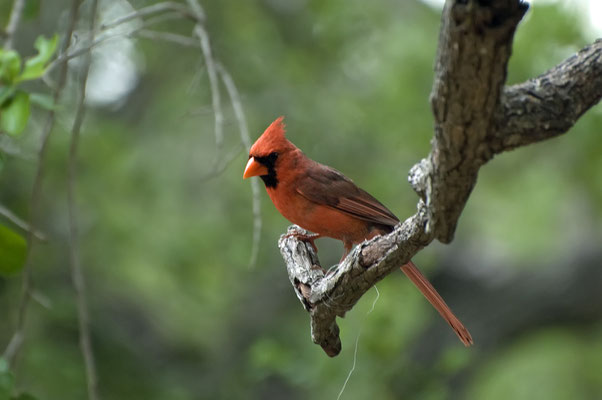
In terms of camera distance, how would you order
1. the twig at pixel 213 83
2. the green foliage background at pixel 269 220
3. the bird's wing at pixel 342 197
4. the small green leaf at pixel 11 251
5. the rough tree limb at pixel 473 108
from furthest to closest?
the green foliage background at pixel 269 220 < the bird's wing at pixel 342 197 < the twig at pixel 213 83 < the small green leaf at pixel 11 251 < the rough tree limb at pixel 473 108

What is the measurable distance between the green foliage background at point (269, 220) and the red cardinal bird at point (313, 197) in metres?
1.81

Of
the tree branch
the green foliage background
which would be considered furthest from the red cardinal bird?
the green foliage background

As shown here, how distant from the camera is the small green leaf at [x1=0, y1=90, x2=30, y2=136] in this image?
1981mm

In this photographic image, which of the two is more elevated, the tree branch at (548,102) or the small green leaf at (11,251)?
the small green leaf at (11,251)

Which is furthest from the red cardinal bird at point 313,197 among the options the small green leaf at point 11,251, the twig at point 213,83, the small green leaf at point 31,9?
the small green leaf at point 31,9

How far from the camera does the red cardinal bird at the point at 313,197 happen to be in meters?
3.13

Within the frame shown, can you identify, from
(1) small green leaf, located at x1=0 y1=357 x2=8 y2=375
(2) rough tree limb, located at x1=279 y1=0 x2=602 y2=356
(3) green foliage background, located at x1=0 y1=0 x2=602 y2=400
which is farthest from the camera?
(3) green foliage background, located at x1=0 y1=0 x2=602 y2=400

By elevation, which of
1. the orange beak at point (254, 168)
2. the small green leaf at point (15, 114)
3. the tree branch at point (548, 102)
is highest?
the small green leaf at point (15, 114)

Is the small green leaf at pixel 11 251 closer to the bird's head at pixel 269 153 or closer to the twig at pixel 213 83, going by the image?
the twig at pixel 213 83

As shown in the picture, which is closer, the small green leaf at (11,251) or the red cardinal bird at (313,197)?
the small green leaf at (11,251)

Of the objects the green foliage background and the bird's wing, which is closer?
the bird's wing

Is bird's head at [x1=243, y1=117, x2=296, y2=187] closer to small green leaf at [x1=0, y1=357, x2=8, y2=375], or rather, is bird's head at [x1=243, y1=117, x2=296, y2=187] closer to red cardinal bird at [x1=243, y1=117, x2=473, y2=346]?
red cardinal bird at [x1=243, y1=117, x2=473, y2=346]

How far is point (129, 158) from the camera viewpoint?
21.9 feet

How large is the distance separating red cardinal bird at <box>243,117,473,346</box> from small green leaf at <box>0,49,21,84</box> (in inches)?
46.2
